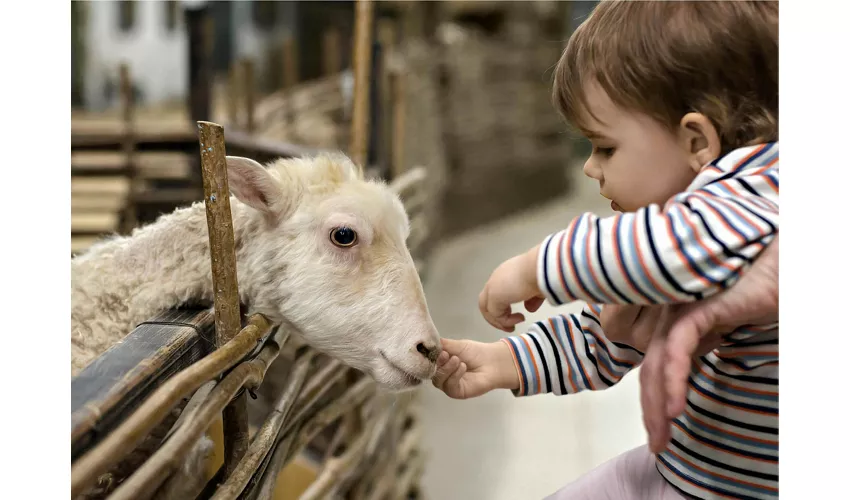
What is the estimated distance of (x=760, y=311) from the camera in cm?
54

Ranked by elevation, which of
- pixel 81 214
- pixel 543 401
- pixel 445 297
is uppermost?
pixel 81 214

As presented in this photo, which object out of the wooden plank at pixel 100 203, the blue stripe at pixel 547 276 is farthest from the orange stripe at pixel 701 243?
the wooden plank at pixel 100 203

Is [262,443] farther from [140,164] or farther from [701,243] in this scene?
[140,164]

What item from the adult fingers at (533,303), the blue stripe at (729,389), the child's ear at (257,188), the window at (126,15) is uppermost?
the window at (126,15)

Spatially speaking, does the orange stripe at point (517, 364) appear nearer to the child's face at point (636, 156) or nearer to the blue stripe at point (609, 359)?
the blue stripe at point (609, 359)

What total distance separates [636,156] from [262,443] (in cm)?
55

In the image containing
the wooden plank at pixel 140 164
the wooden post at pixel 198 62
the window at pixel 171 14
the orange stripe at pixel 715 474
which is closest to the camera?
the orange stripe at pixel 715 474

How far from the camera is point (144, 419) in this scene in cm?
57

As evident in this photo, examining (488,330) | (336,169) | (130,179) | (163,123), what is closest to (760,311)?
(488,330)

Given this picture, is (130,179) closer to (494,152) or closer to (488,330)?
(488,330)

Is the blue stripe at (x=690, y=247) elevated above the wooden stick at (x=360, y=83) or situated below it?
below

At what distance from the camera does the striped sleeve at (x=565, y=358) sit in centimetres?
73
